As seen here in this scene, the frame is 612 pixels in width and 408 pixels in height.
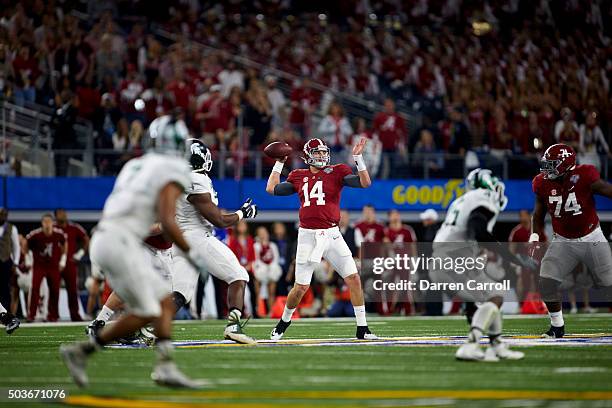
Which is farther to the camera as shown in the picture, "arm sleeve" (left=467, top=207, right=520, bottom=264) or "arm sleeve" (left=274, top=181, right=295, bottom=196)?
"arm sleeve" (left=274, top=181, right=295, bottom=196)

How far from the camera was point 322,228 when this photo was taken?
1211cm

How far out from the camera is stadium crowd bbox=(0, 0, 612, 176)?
20875 mm

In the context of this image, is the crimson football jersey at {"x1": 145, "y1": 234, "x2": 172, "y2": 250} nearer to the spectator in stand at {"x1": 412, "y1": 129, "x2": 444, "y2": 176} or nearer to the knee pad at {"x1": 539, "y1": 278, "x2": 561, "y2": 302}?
the knee pad at {"x1": 539, "y1": 278, "x2": 561, "y2": 302}

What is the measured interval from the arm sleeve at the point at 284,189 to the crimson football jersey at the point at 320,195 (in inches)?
2.1

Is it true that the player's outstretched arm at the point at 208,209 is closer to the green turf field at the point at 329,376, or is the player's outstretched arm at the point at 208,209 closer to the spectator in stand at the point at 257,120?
the green turf field at the point at 329,376

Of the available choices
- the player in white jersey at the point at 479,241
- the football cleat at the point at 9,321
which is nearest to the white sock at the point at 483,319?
the player in white jersey at the point at 479,241

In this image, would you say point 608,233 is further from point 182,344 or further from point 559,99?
point 182,344

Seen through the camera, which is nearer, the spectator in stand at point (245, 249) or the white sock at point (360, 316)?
the white sock at point (360, 316)

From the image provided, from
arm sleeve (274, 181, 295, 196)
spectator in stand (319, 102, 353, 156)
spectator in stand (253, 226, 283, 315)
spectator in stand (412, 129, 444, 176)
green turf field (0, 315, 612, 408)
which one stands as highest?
spectator in stand (319, 102, 353, 156)

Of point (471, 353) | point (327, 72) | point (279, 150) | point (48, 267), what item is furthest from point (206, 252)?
point (327, 72)

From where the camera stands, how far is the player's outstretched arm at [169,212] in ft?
23.9

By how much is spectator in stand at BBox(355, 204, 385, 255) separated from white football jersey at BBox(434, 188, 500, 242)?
958 cm

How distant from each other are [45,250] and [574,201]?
925cm

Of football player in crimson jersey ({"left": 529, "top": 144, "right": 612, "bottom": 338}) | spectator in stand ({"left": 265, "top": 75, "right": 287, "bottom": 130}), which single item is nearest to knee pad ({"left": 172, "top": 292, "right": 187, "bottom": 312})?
football player in crimson jersey ({"left": 529, "top": 144, "right": 612, "bottom": 338})
